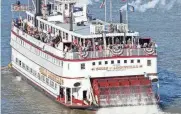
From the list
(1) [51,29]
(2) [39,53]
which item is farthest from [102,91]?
(1) [51,29]

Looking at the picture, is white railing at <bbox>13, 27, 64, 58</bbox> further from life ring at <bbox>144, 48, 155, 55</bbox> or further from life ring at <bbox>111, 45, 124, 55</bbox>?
life ring at <bbox>144, 48, 155, 55</bbox>

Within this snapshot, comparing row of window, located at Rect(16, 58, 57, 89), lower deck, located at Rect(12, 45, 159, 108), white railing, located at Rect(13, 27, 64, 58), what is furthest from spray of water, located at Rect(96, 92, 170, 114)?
row of window, located at Rect(16, 58, 57, 89)

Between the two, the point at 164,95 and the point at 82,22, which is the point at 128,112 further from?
the point at 82,22

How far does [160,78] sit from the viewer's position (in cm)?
7606

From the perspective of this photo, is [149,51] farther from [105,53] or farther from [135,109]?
[135,109]

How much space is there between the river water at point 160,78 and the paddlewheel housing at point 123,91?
56 cm

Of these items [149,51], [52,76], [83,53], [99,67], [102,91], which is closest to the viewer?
[83,53]

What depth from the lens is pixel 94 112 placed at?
65312 mm

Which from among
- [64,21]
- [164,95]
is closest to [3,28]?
[64,21]

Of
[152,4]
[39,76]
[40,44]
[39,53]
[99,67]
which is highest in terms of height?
[40,44]

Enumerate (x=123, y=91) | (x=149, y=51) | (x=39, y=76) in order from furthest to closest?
(x=39, y=76), (x=149, y=51), (x=123, y=91)

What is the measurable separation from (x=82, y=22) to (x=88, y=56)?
345 inches

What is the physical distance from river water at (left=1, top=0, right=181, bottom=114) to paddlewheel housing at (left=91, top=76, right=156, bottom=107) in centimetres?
56

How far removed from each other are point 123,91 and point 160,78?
10732 mm
